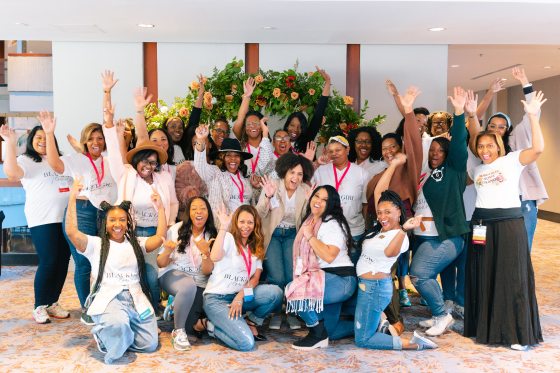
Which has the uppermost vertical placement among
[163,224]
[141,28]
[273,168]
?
[141,28]

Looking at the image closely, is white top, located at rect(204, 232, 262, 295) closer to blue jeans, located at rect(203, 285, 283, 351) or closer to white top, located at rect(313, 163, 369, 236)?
blue jeans, located at rect(203, 285, 283, 351)

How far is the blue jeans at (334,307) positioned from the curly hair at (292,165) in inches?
31.2

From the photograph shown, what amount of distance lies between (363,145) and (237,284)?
1.54 m

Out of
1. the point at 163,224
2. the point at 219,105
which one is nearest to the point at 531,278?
the point at 163,224

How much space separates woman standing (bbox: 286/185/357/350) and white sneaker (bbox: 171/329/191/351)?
706 mm

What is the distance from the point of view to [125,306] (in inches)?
155

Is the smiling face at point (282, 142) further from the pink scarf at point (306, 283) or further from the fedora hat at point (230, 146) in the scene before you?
the pink scarf at point (306, 283)

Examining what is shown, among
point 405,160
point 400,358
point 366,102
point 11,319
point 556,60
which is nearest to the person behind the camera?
point 400,358

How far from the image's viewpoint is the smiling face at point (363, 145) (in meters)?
4.83

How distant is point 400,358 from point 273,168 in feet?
5.76

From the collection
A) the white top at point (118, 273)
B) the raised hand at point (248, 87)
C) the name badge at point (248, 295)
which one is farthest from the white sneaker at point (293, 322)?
the raised hand at point (248, 87)

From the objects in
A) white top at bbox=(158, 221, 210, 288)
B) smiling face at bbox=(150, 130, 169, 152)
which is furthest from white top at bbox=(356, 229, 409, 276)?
smiling face at bbox=(150, 130, 169, 152)

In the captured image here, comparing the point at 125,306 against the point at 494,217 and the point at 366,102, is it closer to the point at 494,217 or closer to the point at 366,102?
the point at 494,217

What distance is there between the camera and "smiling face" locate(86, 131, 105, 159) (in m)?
4.58
